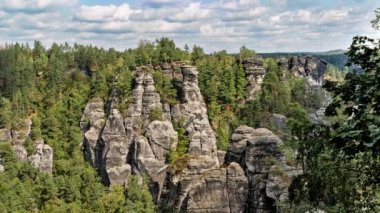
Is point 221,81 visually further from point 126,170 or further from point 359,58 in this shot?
point 359,58

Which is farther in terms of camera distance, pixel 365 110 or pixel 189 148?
pixel 189 148

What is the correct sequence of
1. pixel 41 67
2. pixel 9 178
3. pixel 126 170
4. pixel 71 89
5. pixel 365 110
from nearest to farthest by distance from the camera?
1. pixel 365 110
2. pixel 9 178
3. pixel 126 170
4. pixel 71 89
5. pixel 41 67

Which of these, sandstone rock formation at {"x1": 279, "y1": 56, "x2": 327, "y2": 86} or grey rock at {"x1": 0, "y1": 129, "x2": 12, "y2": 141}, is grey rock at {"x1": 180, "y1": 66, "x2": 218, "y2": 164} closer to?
grey rock at {"x1": 0, "y1": 129, "x2": 12, "y2": 141}

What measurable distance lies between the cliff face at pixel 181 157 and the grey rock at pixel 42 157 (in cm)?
675

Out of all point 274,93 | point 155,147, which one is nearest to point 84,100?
point 155,147

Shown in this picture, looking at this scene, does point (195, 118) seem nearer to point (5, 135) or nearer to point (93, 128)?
point (93, 128)

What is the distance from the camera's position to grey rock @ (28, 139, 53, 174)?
241 ft

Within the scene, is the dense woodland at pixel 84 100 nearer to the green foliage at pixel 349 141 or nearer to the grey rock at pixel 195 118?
the grey rock at pixel 195 118

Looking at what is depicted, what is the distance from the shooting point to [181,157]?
6231 centimetres

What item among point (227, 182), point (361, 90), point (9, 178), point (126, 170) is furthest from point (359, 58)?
point (126, 170)

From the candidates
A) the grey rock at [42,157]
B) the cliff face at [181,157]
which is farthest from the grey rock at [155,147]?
the grey rock at [42,157]

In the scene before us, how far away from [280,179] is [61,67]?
2465 inches

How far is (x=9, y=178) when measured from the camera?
6306 cm

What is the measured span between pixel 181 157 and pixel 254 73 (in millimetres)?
35679
